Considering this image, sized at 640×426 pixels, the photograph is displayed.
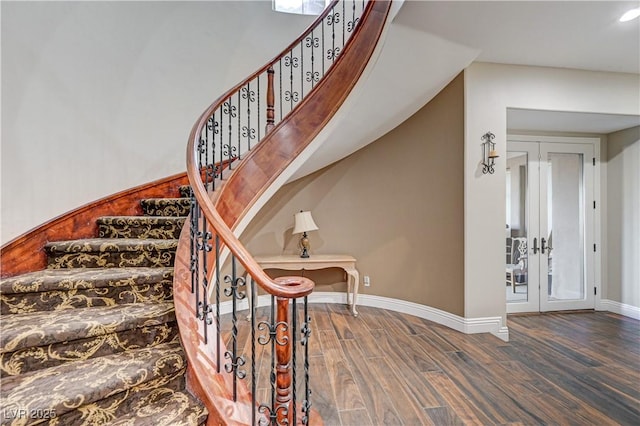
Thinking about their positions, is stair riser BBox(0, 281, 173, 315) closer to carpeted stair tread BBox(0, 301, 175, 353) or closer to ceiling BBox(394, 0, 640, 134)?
carpeted stair tread BBox(0, 301, 175, 353)

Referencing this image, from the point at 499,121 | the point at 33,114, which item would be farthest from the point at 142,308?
the point at 499,121

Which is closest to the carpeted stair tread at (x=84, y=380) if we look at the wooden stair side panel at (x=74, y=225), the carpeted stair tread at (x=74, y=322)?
the carpeted stair tread at (x=74, y=322)

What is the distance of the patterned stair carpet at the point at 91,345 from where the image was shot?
4.00 ft

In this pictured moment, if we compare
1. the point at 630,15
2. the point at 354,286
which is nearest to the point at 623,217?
the point at 630,15

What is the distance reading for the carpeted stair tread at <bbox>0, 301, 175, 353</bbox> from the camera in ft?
4.40

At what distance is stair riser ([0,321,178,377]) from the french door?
4101 millimetres

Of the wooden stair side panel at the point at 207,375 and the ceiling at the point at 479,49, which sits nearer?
the wooden stair side panel at the point at 207,375

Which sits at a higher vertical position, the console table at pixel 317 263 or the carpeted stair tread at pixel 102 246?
the carpeted stair tread at pixel 102 246

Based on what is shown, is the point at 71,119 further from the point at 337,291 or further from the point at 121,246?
the point at 337,291

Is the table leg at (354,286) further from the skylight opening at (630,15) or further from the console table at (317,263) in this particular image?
the skylight opening at (630,15)

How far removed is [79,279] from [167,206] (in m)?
1.19

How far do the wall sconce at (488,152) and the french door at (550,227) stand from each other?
3.63 feet

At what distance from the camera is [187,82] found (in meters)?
3.68

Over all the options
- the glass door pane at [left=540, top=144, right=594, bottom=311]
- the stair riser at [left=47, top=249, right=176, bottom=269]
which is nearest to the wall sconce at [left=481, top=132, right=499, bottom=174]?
the glass door pane at [left=540, top=144, right=594, bottom=311]
